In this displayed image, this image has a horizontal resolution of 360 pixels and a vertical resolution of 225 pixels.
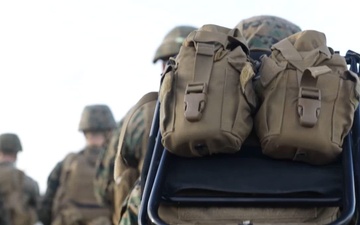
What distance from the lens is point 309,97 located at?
506 cm

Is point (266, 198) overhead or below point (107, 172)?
overhead

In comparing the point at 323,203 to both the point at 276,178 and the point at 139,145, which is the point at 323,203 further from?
the point at 139,145

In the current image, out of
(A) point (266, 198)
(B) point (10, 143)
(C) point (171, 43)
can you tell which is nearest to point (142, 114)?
(A) point (266, 198)

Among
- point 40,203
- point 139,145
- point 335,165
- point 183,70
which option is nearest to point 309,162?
point 335,165

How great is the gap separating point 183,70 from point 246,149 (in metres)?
0.41

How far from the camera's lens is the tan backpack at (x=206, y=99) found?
16.6 feet

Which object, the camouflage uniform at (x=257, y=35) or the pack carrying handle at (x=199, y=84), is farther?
the camouflage uniform at (x=257, y=35)

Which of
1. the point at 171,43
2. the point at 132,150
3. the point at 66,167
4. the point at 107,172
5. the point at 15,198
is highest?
the point at 171,43

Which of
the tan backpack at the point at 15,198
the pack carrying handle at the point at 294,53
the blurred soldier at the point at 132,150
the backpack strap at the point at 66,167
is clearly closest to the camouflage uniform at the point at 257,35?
the blurred soldier at the point at 132,150

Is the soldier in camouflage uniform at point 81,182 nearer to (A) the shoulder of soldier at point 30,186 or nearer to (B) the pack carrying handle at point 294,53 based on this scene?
(A) the shoulder of soldier at point 30,186

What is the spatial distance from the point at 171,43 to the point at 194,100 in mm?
4029

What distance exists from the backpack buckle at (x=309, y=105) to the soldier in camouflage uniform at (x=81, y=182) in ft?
25.1

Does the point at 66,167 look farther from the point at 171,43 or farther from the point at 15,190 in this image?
the point at 171,43

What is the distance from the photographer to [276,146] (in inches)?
201
